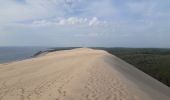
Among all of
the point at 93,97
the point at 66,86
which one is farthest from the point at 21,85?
the point at 93,97

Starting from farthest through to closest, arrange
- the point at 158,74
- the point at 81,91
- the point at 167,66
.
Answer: the point at 167,66 → the point at 158,74 → the point at 81,91

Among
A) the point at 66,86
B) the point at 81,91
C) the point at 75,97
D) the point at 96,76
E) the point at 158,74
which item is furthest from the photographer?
the point at 158,74

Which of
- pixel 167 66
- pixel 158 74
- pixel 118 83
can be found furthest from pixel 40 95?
pixel 167 66

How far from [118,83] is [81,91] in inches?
131

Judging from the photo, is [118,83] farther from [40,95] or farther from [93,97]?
[40,95]

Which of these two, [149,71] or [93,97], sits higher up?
[93,97]

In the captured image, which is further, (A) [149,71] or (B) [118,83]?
(A) [149,71]

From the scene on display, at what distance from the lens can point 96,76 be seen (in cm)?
1462

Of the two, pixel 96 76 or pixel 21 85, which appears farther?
pixel 96 76

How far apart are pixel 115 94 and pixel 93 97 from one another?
1.38m

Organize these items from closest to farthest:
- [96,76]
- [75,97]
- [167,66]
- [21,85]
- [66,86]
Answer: [75,97] < [66,86] < [21,85] < [96,76] < [167,66]

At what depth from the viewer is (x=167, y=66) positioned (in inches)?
2137

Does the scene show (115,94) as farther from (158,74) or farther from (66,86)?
(158,74)

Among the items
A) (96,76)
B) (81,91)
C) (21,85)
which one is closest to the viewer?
(81,91)
